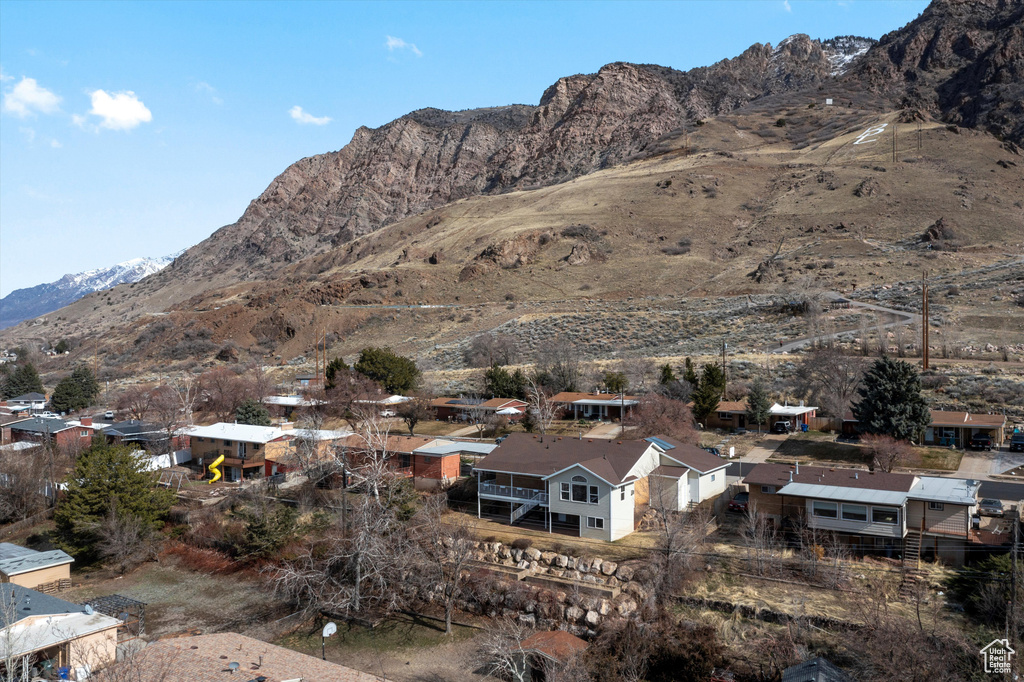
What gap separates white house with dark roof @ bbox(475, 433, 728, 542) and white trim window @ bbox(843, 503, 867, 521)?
661 cm

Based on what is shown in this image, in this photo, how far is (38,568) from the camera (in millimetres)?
→ 30828

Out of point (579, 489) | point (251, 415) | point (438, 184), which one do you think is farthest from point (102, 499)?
point (438, 184)

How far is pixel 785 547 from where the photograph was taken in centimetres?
2820

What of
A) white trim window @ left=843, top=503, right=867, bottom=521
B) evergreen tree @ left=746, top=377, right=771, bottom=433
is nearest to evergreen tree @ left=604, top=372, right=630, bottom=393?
evergreen tree @ left=746, top=377, right=771, bottom=433

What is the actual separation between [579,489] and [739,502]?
23.3 feet

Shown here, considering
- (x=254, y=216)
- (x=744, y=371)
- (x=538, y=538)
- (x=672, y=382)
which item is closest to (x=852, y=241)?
(x=744, y=371)

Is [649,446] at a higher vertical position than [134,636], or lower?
higher

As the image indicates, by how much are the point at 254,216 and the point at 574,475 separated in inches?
7127

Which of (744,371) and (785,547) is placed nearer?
(785,547)

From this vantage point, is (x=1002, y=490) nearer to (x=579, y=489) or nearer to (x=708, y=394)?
(x=579, y=489)

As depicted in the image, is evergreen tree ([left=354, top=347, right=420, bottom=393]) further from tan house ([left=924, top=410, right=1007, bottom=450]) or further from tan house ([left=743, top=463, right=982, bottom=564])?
tan house ([left=924, top=410, right=1007, bottom=450])

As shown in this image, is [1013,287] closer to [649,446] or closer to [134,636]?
[649,446]

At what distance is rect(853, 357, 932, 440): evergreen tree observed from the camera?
37875 millimetres

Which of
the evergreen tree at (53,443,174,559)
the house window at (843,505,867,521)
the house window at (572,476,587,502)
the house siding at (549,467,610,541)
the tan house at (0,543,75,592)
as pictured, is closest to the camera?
the house window at (843,505,867,521)
